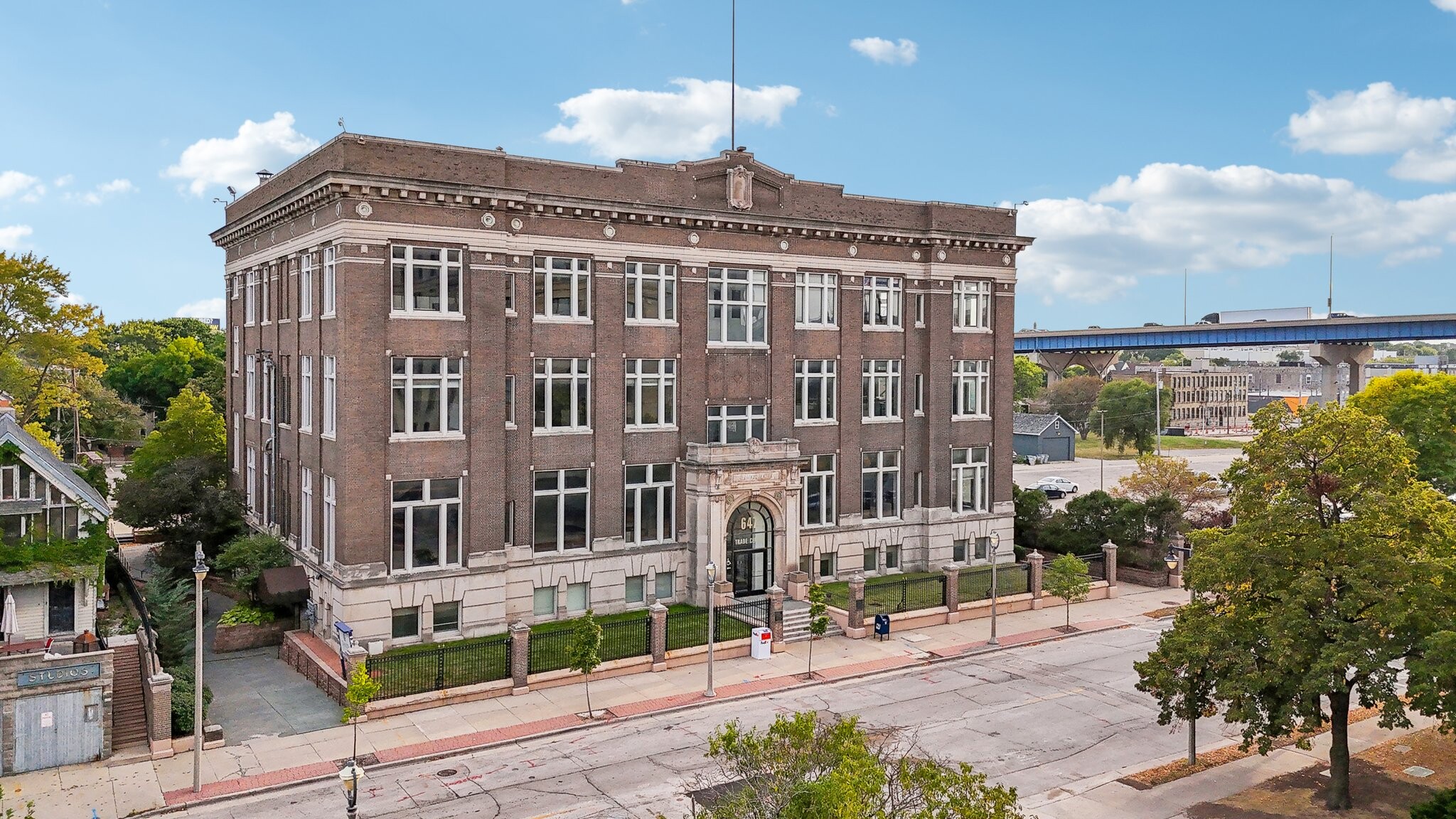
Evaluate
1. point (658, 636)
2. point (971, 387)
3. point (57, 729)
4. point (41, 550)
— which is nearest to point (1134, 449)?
point (971, 387)

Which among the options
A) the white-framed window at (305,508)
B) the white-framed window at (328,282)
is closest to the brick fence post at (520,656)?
the white-framed window at (305,508)

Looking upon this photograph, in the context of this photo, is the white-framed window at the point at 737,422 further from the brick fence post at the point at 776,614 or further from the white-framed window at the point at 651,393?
the brick fence post at the point at 776,614

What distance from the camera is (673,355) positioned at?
38.1 meters

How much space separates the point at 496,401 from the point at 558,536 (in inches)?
215

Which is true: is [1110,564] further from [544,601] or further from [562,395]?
[562,395]

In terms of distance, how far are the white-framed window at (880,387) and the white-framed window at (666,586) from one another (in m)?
11.1

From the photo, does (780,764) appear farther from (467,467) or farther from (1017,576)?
(1017,576)

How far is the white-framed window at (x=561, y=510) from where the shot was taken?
116ft

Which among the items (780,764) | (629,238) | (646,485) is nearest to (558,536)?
(646,485)

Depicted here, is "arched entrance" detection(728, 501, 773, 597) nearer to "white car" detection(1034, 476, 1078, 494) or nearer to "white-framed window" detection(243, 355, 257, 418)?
"white-framed window" detection(243, 355, 257, 418)

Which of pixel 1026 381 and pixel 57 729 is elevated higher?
pixel 1026 381

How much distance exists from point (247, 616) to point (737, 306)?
2071 cm

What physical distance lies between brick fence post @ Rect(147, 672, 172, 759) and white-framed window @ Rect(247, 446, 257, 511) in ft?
65.7

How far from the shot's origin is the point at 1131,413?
120 meters
